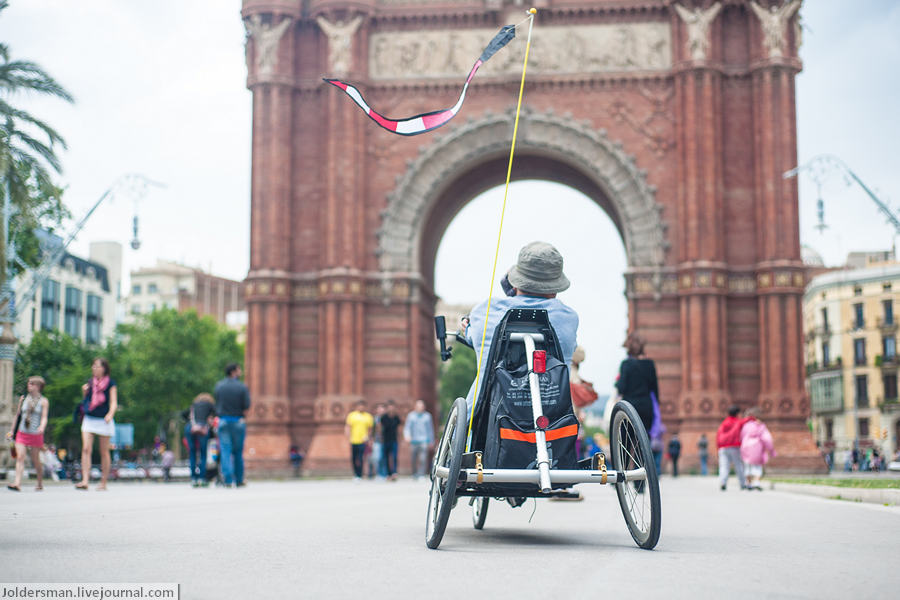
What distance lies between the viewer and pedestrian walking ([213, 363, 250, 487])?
19047 mm

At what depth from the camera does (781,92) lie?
103ft

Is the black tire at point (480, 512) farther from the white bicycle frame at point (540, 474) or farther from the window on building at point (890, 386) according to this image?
the window on building at point (890, 386)

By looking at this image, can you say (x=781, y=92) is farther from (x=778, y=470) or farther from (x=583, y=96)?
(x=778, y=470)

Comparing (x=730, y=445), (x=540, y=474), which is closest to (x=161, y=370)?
(x=730, y=445)

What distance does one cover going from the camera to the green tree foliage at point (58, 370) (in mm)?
64562

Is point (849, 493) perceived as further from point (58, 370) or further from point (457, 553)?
point (58, 370)

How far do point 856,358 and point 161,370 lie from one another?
45.1 meters

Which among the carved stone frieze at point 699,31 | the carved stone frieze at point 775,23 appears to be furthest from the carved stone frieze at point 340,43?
the carved stone frieze at point 775,23

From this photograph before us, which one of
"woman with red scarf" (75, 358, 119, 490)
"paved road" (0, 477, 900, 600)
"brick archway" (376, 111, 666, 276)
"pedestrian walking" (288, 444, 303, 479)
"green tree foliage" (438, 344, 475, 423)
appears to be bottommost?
"pedestrian walking" (288, 444, 303, 479)

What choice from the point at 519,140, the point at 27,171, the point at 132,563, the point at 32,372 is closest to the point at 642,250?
the point at 519,140

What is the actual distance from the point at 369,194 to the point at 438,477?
26.2m

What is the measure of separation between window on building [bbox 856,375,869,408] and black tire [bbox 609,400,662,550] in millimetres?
75462

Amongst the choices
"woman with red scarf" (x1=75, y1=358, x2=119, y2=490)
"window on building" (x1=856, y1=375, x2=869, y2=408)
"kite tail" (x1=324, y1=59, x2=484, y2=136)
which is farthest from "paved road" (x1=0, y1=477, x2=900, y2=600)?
"window on building" (x1=856, y1=375, x2=869, y2=408)

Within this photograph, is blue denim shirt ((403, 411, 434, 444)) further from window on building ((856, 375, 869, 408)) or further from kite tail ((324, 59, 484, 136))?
window on building ((856, 375, 869, 408))
